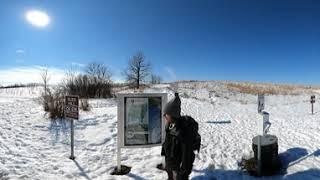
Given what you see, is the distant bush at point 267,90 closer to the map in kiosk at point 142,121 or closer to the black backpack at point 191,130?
the map in kiosk at point 142,121

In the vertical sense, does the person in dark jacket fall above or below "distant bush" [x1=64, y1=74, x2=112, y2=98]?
below

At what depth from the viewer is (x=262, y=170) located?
6445mm

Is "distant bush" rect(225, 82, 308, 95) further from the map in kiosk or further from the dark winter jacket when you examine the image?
the dark winter jacket

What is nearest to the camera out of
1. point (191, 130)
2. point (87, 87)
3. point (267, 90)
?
point (191, 130)

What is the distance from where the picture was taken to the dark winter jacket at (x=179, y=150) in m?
4.21

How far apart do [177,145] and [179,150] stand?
0.10 metres

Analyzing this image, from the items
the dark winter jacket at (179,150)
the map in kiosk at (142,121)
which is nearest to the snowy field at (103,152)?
the map in kiosk at (142,121)

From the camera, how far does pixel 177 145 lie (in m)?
4.31

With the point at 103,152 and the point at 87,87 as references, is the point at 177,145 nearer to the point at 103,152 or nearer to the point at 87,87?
the point at 103,152

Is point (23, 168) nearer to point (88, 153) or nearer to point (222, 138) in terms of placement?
point (88, 153)

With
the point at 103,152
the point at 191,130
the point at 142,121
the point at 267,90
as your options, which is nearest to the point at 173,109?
the point at 191,130

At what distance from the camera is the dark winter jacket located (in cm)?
421

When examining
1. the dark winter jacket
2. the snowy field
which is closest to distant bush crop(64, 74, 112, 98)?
the snowy field

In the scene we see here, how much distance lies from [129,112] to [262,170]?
3245mm
